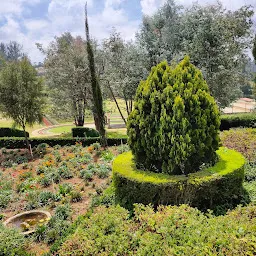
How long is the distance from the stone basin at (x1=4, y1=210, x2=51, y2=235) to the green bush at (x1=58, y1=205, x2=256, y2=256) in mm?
2673

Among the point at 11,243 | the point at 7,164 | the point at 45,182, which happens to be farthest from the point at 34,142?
the point at 11,243

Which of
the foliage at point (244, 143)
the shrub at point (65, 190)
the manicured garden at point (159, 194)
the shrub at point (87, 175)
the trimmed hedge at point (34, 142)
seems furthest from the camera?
the trimmed hedge at point (34, 142)

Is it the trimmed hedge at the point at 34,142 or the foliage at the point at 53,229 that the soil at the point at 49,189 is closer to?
the foliage at the point at 53,229

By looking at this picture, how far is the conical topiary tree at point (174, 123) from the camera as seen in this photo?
5.85 m

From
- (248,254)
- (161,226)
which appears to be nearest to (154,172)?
(161,226)

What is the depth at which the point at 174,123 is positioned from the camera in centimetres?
584

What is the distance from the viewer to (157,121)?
6.11 meters

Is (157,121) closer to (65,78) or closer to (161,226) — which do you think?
(161,226)

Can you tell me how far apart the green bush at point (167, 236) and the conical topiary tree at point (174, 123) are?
80.9 inches

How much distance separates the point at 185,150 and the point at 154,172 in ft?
3.29

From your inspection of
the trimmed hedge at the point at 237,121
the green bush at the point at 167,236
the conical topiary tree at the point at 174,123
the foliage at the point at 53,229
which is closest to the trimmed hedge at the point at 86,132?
the trimmed hedge at the point at 237,121

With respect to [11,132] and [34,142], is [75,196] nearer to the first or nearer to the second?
[34,142]

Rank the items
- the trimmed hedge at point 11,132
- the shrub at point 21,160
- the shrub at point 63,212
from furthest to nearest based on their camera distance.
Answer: the trimmed hedge at point 11,132, the shrub at point 21,160, the shrub at point 63,212

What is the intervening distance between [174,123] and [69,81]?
14606 mm
